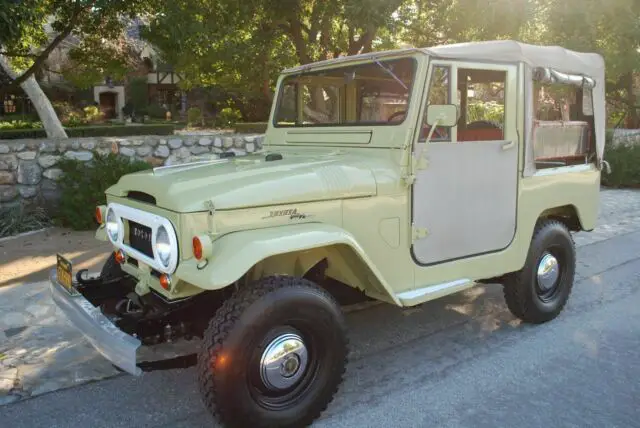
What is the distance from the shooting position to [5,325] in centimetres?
436

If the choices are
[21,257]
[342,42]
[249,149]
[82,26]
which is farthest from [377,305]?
[342,42]

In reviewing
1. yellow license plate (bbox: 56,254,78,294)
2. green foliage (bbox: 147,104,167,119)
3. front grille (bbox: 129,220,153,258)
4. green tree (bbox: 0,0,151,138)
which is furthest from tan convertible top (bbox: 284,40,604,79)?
green foliage (bbox: 147,104,167,119)

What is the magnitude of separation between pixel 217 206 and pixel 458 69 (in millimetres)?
1851

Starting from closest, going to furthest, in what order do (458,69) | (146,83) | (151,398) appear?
(151,398), (458,69), (146,83)

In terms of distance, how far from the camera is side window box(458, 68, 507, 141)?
3.86m

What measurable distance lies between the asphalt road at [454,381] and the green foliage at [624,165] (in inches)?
322

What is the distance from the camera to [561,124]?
4.37m

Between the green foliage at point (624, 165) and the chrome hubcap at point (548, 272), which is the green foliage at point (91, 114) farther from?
the chrome hubcap at point (548, 272)

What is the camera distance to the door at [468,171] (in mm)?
3527

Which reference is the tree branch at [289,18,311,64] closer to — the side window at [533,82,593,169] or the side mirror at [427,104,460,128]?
the side window at [533,82,593,169]

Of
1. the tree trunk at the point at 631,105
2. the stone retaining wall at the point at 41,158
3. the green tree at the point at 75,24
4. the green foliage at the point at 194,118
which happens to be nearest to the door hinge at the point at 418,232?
the stone retaining wall at the point at 41,158

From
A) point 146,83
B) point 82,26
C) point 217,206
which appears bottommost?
point 217,206

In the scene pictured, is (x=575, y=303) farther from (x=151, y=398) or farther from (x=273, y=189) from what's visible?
(x=151, y=398)

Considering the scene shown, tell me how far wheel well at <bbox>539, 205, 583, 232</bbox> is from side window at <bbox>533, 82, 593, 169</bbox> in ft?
1.20
